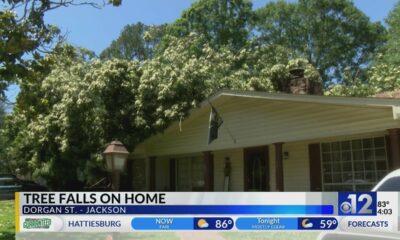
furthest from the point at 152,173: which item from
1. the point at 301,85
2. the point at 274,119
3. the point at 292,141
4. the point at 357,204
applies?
the point at 357,204

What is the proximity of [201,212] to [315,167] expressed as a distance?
10991mm

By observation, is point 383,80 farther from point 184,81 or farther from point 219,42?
point 219,42

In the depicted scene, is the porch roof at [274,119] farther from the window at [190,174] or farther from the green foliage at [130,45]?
the green foliage at [130,45]

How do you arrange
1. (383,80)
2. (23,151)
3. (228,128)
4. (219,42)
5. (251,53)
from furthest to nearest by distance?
(219,42) < (251,53) < (383,80) < (23,151) < (228,128)

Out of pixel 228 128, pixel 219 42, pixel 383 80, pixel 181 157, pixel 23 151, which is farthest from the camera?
pixel 219 42

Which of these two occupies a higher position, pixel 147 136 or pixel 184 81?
pixel 184 81

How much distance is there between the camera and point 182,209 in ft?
15.7

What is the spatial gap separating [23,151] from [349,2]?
96.3ft

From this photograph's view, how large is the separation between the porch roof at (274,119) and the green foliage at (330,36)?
2588cm

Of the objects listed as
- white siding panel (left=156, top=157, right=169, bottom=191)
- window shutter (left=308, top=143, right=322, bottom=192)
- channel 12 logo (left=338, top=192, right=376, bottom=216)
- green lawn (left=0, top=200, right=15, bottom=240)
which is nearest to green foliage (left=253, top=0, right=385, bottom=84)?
white siding panel (left=156, top=157, right=169, bottom=191)

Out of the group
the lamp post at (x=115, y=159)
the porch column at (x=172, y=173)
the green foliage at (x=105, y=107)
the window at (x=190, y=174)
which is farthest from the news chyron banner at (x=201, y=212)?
the porch column at (x=172, y=173)

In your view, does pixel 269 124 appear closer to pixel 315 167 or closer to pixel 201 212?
pixel 315 167

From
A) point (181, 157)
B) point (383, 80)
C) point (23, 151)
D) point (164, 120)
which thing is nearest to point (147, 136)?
point (164, 120)

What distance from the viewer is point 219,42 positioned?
41500 mm
